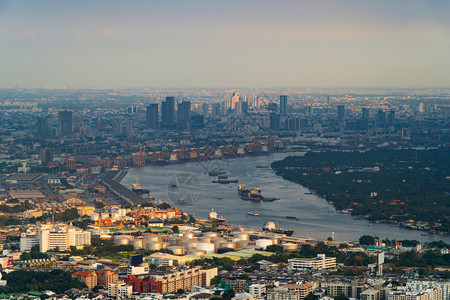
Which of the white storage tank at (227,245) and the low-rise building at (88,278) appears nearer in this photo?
the low-rise building at (88,278)

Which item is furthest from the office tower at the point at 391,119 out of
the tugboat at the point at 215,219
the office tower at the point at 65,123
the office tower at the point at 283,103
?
the tugboat at the point at 215,219

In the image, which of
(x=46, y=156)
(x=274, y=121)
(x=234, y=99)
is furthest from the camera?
(x=234, y=99)

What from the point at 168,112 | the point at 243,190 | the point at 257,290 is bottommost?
the point at 243,190

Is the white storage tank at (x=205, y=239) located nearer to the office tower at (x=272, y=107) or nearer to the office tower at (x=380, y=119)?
the office tower at (x=272, y=107)

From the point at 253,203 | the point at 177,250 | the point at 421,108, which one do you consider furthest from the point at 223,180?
the point at 421,108

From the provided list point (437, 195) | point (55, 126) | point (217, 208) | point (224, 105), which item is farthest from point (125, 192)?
point (224, 105)

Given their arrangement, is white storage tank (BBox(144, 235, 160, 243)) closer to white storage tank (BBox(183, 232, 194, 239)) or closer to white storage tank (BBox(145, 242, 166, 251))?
white storage tank (BBox(145, 242, 166, 251))

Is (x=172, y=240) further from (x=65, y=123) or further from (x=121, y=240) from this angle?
(x=65, y=123)
